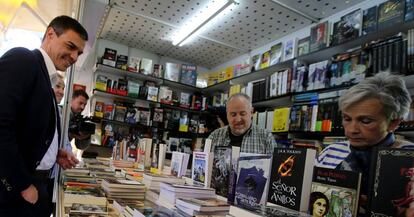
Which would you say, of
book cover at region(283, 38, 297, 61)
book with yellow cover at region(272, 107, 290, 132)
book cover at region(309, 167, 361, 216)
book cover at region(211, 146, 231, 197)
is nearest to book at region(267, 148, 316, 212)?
book cover at region(309, 167, 361, 216)

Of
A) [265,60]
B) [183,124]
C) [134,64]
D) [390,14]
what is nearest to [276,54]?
[265,60]

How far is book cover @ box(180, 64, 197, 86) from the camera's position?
198 inches

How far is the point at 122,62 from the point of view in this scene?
4.57 m

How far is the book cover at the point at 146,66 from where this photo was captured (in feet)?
15.4

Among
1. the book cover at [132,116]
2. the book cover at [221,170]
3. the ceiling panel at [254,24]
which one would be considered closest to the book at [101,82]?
the book cover at [132,116]

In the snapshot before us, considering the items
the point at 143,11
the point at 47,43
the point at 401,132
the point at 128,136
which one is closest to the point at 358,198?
the point at 47,43

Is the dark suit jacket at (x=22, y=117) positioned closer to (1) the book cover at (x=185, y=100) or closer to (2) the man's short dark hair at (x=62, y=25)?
(2) the man's short dark hair at (x=62, y=25)

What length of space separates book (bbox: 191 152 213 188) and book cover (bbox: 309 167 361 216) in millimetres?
541

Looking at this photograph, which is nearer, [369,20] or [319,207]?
[319,207]

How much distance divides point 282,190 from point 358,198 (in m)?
0.21

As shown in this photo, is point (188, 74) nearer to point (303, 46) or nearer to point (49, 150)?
point (303, 46)

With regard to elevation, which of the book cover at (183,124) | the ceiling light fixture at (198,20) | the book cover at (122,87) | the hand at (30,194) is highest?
the ceiling light fixture at (198,20)

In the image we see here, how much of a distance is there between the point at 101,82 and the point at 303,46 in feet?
9.82

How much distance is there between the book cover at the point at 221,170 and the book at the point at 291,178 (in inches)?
10.8
